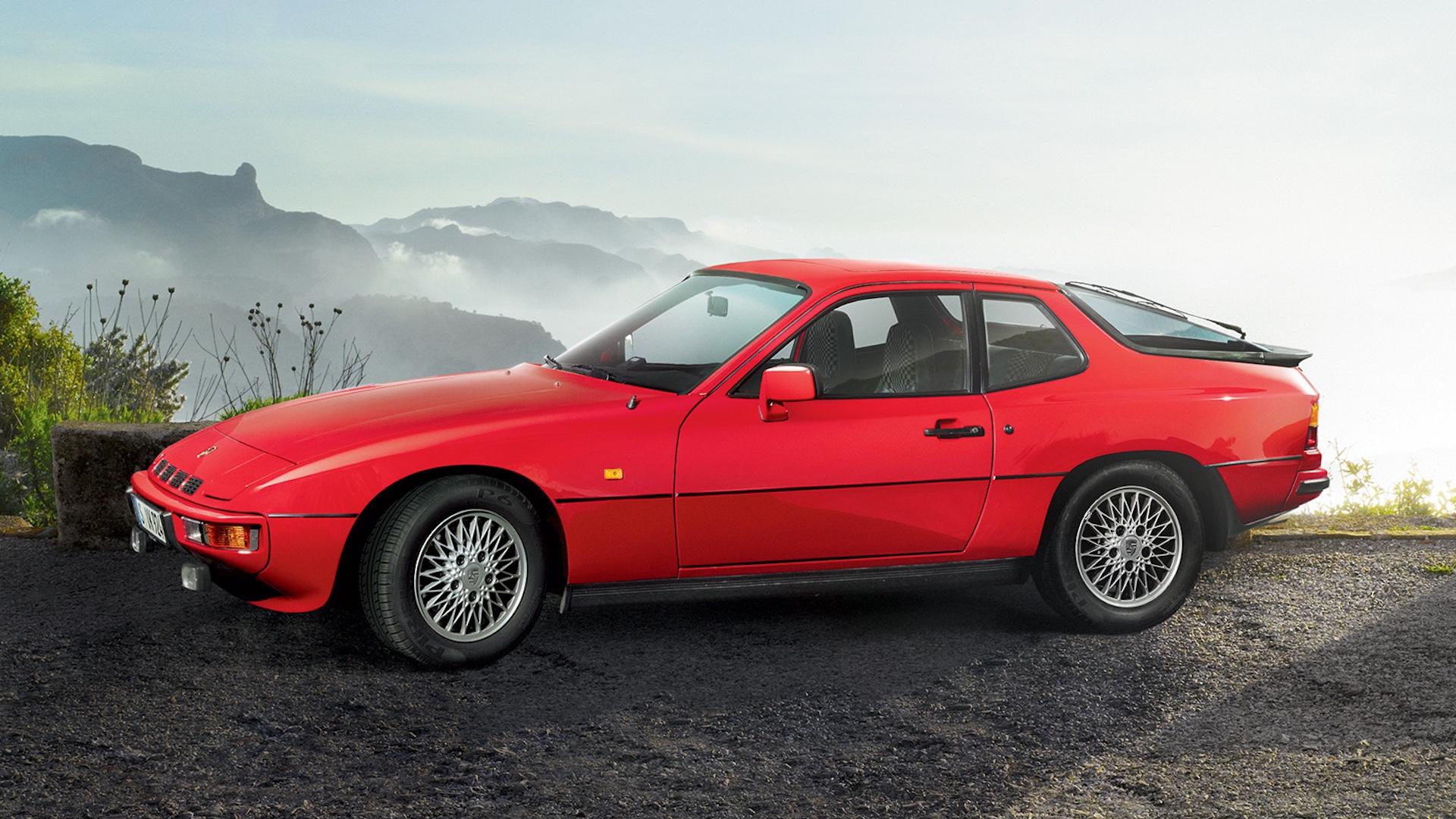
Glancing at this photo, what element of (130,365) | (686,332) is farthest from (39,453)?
(686,332)

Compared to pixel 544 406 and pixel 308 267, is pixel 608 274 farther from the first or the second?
pixel 544 406

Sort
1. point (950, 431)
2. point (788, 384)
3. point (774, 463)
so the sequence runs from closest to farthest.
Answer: point (788, 384) → point (774, 463) → point (950, 431)

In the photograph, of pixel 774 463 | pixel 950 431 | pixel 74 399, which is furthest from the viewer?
pixel 74 399

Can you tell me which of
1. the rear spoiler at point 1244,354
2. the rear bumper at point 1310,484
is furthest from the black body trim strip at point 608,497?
the rear bumper at point 1310,484

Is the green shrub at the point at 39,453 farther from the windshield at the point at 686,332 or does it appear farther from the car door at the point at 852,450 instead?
the car door at the point at 852,450

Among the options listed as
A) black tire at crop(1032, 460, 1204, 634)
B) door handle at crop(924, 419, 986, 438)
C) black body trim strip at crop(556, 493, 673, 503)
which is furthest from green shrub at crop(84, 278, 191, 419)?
black tire at crop(1032, 460, 1204, 634)

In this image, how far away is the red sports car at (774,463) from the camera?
16.8 feet

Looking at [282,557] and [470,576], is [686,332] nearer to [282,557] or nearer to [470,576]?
[470,576]

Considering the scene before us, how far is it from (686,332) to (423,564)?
170 cm

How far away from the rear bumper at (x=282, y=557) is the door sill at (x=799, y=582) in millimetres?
946

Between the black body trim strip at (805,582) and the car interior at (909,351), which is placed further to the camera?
the car interior at (909,351)

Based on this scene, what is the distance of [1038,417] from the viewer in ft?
→ 19.3

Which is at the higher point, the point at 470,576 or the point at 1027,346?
the point at 1027,346

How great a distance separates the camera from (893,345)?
597 cm
